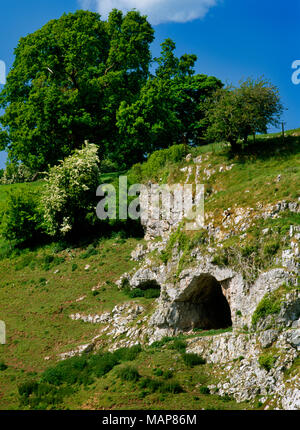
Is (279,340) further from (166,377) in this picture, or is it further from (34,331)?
(34,331)

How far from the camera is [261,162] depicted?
132 feet

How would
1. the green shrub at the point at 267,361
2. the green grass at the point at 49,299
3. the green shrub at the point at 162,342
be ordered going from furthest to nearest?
the green grass at the point at 49,299 → the green shrub at the point at 162,342 → the green shrub at the point at 267,361

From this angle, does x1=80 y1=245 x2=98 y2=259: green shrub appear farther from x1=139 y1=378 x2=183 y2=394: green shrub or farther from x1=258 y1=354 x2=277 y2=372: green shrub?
x1=258 y1=354 x2=277 y2=372: green shrub

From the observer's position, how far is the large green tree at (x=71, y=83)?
178 feet

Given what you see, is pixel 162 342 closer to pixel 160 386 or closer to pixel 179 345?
pixel 179 345

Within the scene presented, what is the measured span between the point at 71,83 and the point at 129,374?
3801 centimetres

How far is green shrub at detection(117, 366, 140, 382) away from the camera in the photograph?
28.2 metres

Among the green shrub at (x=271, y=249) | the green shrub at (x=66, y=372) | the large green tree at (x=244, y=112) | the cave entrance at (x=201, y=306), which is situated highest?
the large green tree at (x=244, y=112)

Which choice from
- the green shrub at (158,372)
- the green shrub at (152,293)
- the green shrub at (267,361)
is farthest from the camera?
the green shrub at (152,293)

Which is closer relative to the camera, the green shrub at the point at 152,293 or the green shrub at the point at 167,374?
the green shrub at the point at 167,374

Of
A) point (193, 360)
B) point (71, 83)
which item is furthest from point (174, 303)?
point (71, 83)

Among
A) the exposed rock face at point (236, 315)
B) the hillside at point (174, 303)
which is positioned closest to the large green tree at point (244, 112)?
the hillside at point (174, 303)

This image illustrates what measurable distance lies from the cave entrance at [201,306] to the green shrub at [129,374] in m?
5.70

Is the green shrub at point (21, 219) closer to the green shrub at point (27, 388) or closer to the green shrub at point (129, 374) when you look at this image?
the green shrub at point (27, 388)
